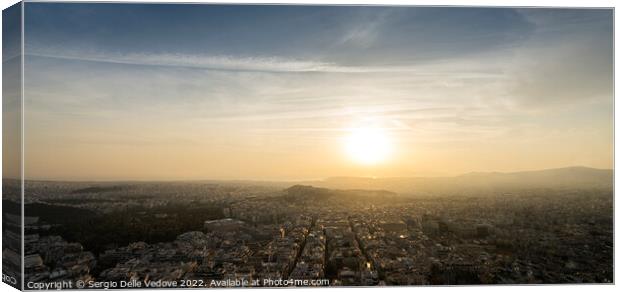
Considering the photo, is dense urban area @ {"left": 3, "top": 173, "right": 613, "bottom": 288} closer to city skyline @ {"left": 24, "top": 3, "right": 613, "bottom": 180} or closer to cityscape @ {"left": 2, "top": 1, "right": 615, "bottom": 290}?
cityscape @ {"left": 2, "top": 1, "right": 615, "bottom": 290}

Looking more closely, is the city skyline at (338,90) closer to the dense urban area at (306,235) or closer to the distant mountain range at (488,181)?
the distant mountain range at (488,181)

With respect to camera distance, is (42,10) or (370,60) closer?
(42,10)

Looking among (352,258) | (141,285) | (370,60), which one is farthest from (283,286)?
(370,60)

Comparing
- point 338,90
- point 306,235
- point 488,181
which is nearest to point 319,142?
point 338,90

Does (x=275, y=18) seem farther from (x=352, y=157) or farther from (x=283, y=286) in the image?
(x=283, y=286)

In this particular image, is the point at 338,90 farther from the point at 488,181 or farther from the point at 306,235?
the point at 488,181

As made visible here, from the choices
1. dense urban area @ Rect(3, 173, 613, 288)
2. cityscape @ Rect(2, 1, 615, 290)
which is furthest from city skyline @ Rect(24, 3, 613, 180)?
dense urban area @ Rect(3, 173, 613, 288)
